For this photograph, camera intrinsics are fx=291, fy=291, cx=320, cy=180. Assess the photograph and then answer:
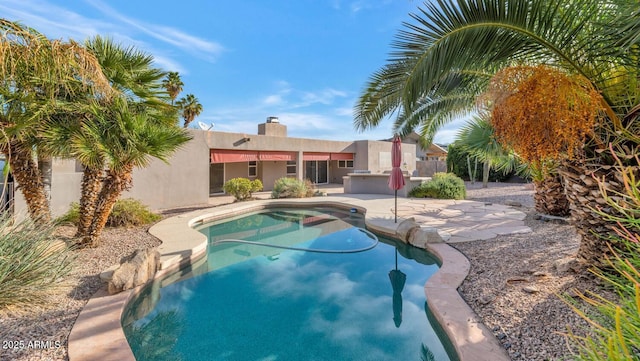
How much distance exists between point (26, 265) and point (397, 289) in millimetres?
6619

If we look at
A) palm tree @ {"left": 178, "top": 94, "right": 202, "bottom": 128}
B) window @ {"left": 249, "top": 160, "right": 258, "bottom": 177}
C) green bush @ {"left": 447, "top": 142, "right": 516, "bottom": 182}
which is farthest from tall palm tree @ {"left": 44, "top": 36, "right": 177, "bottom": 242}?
green bush @ {"left": 447, "top": 142, "right": 516, "bottom": 182}

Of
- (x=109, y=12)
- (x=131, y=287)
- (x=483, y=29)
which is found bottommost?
(x=131, y=287)

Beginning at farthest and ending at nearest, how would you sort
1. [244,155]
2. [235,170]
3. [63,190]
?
1. [235,170]
2. [244,155]
3. [63,190]

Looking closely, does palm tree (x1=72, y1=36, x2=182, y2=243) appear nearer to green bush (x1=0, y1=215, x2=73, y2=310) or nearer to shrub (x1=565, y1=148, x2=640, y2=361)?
green bush (x1=0, y1=215, x2=73, y2=310)

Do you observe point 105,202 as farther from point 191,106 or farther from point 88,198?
point 191,106

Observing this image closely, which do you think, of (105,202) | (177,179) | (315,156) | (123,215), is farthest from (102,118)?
(315,156)

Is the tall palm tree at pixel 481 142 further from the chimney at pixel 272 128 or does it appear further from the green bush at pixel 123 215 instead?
the chimney at pixel 272 128

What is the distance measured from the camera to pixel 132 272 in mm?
5672

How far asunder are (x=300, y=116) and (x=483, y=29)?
26.9 meters

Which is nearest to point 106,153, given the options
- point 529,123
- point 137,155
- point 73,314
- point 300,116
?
point 137,155

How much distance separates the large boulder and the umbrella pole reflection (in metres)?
4.98

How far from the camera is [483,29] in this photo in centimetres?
418

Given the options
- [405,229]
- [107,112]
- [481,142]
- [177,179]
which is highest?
[481,142]

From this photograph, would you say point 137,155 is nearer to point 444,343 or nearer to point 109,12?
point 109,12
